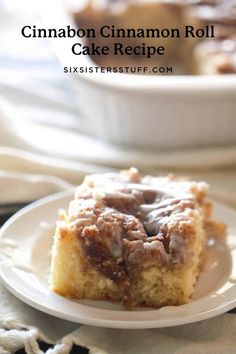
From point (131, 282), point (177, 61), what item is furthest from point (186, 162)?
point (177, 61)

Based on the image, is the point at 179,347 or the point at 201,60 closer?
the point at 179,347

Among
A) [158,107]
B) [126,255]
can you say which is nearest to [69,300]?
[126,255]

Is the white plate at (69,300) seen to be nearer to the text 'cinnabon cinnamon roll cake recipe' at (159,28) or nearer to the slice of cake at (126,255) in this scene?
the slice of cake at (126,255)

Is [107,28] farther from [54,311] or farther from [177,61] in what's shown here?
[54,311]

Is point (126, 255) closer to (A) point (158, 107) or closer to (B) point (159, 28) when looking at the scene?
(A) point (158, 107)

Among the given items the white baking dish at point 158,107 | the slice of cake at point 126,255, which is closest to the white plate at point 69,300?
the slice of cake at point 126,255

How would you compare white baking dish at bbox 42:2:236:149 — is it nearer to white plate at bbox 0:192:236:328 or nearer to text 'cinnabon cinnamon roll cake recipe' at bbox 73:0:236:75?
white plate at bbox 0:192:236:328
